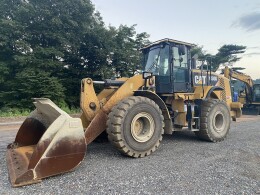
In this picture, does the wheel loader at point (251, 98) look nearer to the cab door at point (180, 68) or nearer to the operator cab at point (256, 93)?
the operator cab at point (256, 93)

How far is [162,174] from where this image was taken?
13.5ft

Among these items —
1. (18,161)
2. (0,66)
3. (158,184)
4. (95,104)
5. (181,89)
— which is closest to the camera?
(158,184)

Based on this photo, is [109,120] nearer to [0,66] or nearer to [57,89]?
[57,89]

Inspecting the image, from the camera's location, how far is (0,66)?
1748cm

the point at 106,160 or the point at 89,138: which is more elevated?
the point at 89,138

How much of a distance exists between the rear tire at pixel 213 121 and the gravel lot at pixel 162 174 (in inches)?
31.1

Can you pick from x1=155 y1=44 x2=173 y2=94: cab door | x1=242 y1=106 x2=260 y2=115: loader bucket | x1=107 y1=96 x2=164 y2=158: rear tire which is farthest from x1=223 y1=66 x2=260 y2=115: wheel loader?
x1=107 y1=96 x2=164 y2=158: rear tire

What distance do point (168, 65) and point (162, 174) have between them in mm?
3254

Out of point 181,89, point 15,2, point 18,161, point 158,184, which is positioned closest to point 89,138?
point 18,161

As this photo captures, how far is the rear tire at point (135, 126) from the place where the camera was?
→ 15.6 feet

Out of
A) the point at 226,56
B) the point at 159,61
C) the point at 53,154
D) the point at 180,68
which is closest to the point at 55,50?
the point at 159,61

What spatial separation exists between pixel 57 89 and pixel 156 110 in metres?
13.6

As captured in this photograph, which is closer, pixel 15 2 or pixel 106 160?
pixel 106 160

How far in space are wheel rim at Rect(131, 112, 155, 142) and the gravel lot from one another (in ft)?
1.49
